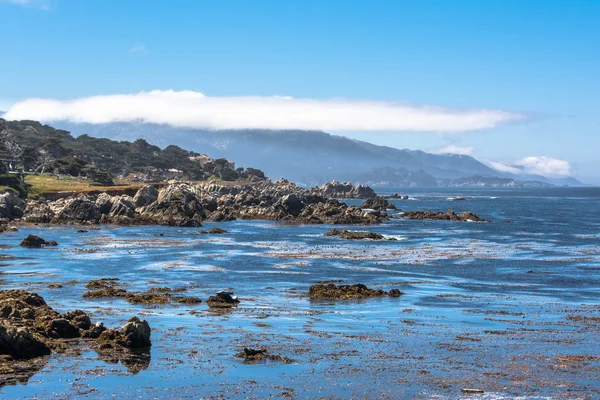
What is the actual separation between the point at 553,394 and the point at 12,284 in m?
32.8

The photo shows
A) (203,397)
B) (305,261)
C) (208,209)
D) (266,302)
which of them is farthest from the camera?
(208,209)

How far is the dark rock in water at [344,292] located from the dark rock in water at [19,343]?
62.4ft

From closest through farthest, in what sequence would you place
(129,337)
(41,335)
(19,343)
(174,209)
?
(19,343), (129,337), (41,335), (174,209)

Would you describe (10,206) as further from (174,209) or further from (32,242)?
(32,242)

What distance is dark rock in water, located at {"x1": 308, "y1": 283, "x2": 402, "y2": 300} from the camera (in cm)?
4259

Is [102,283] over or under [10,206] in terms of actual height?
under

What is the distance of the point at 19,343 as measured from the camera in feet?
85.1

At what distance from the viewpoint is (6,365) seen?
24.8 meters

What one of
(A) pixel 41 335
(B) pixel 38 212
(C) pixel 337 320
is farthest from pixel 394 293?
(B) pixel 38 212

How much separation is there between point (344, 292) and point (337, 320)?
792cm

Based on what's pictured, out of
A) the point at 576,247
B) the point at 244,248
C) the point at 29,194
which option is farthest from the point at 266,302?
the point at 29,194

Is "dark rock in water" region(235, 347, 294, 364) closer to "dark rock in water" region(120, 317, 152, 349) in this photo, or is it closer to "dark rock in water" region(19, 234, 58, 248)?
"dark rock in water" region(120, 317, 152, 349)

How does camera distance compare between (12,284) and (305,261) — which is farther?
(305,261)

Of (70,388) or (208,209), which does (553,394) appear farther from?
(208,209)
